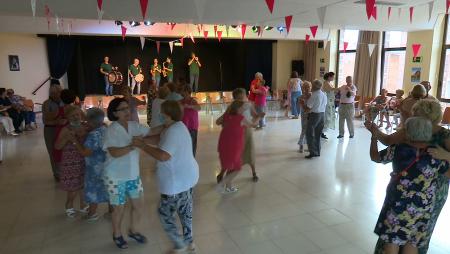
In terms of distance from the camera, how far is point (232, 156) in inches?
→ 144

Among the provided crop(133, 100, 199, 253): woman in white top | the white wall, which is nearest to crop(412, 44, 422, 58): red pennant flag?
crop(133, 100, 199, 253): woman in white top

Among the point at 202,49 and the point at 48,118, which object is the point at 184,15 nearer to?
the point at 48,118

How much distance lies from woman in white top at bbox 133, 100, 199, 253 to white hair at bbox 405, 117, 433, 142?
1.37 meters

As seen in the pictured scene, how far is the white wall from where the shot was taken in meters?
10.5

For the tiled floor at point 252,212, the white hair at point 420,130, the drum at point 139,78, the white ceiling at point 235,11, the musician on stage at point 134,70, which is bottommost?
the tiled floor at point 252,212

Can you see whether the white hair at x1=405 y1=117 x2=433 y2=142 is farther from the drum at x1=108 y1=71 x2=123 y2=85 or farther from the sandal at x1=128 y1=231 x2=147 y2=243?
the drum at x1=108 y1=71 x2=123 y2=85

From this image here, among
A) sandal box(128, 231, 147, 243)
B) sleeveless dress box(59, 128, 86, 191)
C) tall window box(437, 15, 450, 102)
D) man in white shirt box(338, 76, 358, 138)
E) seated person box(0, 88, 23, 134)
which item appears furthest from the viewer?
tall window box(437, 15, 450, 102)

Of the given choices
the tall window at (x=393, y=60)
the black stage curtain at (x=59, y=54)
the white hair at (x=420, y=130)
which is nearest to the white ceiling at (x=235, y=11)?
the tall window at (x=393, y=60)

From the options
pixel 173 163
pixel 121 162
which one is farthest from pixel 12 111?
pixel 173 163

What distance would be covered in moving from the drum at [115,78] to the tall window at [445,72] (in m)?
10.7

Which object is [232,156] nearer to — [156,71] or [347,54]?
[347,54]

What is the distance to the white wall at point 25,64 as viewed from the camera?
10.5 meters

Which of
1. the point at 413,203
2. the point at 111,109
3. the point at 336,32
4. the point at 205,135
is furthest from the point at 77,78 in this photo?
the point at 413,203

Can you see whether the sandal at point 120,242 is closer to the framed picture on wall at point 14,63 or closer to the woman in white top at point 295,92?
the woman in white top at point 295,92
